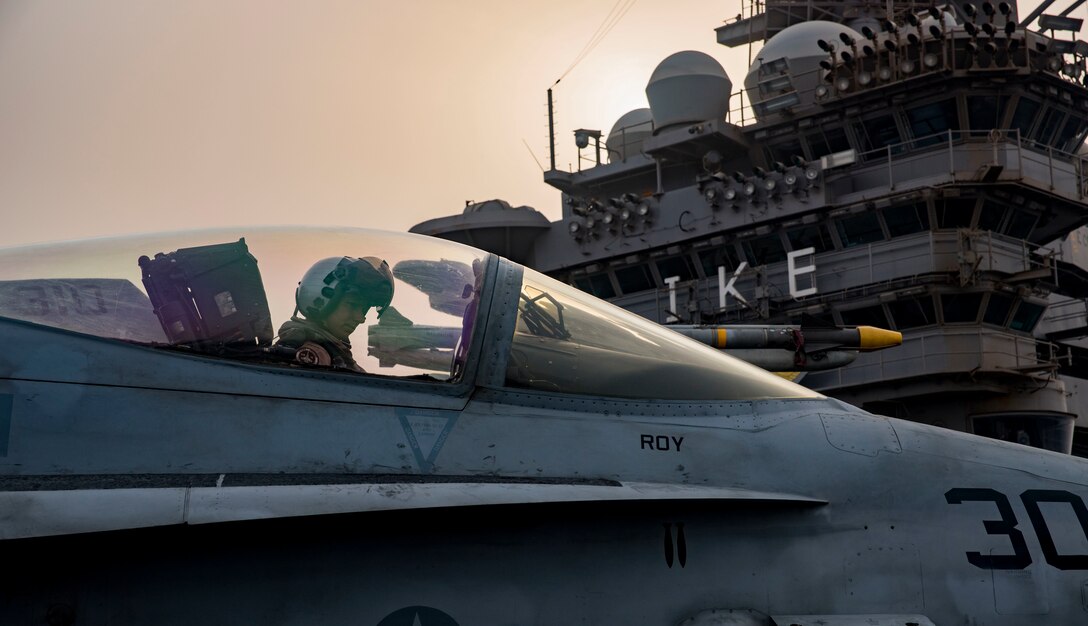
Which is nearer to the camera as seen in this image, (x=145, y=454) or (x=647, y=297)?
(x=145, y=454)

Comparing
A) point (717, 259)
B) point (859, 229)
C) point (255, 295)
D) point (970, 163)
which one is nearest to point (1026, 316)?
point (970, 163)

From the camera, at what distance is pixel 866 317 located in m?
38.7

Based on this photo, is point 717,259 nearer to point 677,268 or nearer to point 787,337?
point 677,268

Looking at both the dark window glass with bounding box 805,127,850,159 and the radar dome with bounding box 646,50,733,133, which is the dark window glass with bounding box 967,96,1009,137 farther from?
the radar dome with bounding box 646,50,733,133

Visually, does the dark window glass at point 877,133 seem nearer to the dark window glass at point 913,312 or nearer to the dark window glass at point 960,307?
the dark window glass at point 913,312

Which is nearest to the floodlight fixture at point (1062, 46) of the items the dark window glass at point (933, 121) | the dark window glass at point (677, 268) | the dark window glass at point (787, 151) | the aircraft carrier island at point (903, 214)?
the aircraft carrier island at point (903, 214)

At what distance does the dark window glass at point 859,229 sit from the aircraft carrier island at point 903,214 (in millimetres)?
70

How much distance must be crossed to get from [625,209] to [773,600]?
3966cm

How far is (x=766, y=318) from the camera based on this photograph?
1558 inches

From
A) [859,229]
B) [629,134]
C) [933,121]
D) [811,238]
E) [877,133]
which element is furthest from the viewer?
[629,134]

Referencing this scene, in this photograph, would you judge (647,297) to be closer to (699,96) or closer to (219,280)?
(699,96)

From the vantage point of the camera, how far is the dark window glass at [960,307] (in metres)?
37.2

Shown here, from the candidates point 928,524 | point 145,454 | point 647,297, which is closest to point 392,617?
point 145,454

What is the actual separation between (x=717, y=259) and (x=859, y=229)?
5.59 metres
